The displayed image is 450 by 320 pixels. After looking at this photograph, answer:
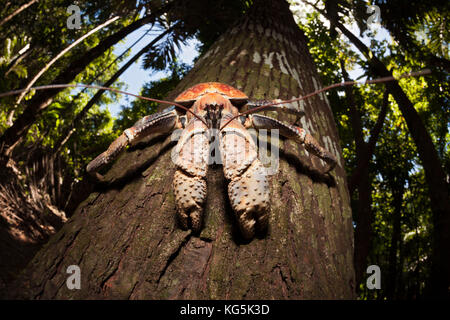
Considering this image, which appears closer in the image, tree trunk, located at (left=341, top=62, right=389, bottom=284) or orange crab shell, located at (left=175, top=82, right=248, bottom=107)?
orange crab shell, located at (left=175, top=82, right=248, bottom=107)

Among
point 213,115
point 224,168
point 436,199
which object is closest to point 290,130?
point 213,115

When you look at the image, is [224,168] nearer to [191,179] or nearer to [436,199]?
[191,179]

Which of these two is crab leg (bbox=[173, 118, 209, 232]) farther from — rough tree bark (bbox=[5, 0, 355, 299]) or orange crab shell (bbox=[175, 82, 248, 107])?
A: orange crab shell (bbox=[175, 82, 248, 107])

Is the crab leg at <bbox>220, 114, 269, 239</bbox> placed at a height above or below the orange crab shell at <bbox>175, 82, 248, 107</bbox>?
below

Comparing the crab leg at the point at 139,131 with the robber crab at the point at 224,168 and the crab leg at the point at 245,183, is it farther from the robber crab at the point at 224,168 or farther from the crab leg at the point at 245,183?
the crab leg at the point at 245,183

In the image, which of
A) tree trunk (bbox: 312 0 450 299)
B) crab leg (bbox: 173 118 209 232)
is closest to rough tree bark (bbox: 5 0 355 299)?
crab leg (bbox: 173 118 209 232)

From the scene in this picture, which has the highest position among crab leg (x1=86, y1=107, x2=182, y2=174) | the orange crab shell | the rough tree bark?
the orange crab shell
